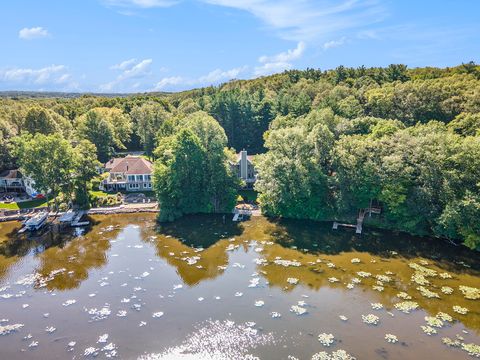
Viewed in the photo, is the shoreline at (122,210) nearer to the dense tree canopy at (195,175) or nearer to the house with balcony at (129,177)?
the dense tree canopy at (195,175)

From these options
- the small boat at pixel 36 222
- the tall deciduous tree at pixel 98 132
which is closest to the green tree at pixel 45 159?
the small boat at pixel 36 222

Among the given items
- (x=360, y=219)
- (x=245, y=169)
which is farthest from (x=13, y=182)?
(x=360, y=219)

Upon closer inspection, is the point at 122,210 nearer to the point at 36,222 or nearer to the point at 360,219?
the point at 36,222

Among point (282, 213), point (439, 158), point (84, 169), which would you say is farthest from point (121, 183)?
point (439, 158)

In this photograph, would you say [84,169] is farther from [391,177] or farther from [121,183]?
[391,177]

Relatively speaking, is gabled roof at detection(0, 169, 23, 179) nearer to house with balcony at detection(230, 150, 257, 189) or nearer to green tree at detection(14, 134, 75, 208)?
green tree at detection(14, 134, 75, 208)

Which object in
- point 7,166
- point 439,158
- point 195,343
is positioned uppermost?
point 439,158

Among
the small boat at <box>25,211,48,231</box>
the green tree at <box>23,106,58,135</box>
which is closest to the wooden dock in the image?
the small boat at <box>25,211,48,231</box>
